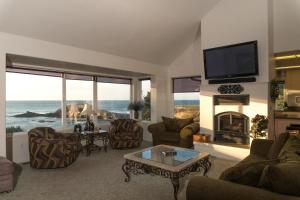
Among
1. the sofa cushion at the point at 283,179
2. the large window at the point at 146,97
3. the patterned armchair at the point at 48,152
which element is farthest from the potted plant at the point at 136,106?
the sofa cushion at the point at 283,179

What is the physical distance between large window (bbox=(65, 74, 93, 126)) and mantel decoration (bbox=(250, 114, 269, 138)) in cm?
405

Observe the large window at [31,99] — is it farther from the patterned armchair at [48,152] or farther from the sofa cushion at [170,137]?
the sofa cushion at [170,137]

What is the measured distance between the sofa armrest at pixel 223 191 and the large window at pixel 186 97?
481cm

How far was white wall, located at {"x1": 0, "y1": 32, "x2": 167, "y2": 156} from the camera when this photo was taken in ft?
11.4

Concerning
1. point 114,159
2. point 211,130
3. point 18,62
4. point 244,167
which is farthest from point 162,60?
point 244,167

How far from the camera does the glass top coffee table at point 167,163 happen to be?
2703mm

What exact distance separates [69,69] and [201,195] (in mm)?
4741

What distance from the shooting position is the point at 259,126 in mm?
4160

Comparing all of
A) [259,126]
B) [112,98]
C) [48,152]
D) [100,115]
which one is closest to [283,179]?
[259,126]

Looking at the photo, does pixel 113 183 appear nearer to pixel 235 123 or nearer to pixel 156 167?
pixel 156 167

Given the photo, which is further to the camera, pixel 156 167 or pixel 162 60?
pixel 162 60

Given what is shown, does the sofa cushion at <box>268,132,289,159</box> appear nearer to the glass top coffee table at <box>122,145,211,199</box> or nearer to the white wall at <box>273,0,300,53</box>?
the glass top coffee table at <box>122,145,211,199</box>

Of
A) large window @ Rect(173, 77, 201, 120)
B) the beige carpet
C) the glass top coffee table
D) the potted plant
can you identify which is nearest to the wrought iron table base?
the glass top coffee table

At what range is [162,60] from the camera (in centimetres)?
643
